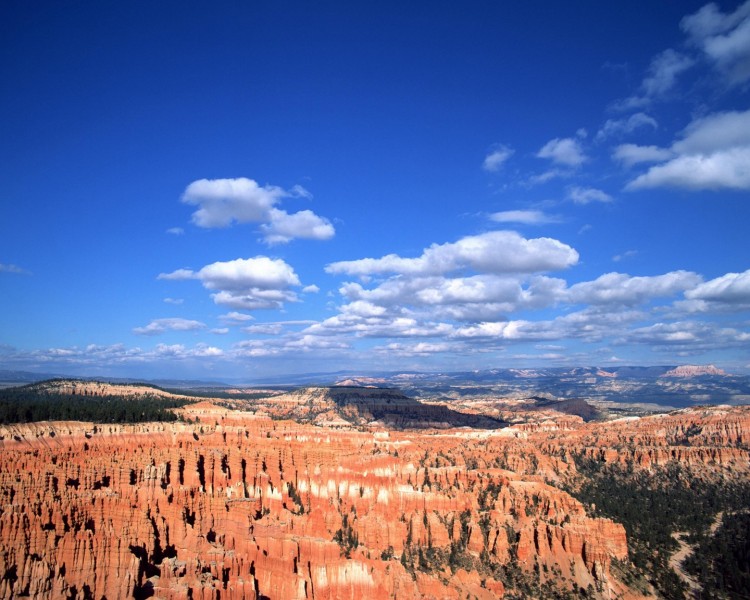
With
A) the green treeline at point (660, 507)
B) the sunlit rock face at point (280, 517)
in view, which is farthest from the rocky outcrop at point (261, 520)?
the green treeline at point (660, 507)

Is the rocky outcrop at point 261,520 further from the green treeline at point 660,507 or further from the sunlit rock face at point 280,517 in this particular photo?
the green treeline at point 660,507

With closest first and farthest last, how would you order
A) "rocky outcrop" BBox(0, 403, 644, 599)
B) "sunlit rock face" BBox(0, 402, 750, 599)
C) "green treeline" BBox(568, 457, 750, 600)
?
1. "rocky outcrop" BBox(0, 403, 644, 599)
2. "sunlit rock face" BBox(0, 402, 750, 599)
3. "green treeline" BBox(568, 457, 750, 600)

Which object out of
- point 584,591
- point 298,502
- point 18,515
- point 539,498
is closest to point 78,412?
point 298,502

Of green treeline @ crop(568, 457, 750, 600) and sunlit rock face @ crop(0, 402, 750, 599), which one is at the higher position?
sunlit rock face @ crop(0, 402, 750, 599)

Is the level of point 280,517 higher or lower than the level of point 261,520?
lower

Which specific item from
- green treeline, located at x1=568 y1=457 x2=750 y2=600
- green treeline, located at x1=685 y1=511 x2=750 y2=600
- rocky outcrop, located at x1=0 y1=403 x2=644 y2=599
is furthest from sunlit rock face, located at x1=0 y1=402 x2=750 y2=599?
green treeline, located at x1=685 y1=511 x2=750 y2=600

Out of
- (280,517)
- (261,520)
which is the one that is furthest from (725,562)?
(261,520)

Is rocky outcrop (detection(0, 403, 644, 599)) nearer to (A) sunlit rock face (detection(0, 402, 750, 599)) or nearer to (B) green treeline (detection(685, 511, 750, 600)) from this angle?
(A) sunlit rock face (detection(0, 402, 750, 599))

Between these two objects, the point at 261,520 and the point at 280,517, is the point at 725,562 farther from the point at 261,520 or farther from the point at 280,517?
the point at 261,520

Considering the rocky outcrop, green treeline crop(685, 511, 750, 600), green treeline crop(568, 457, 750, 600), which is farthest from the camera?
green treeline crop(568, 457, 750, 600)
